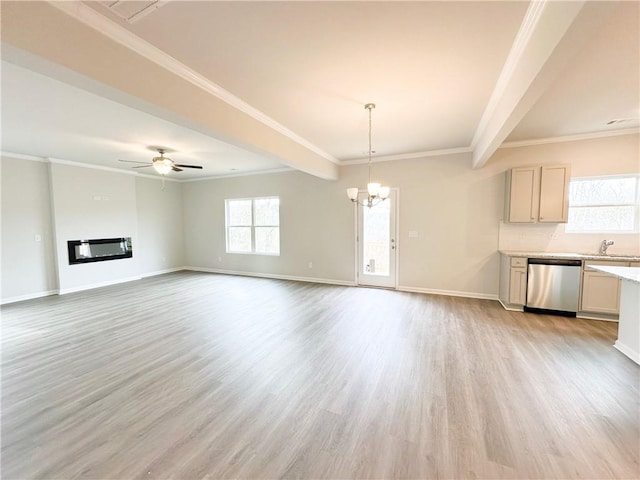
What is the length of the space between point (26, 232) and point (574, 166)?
32.8 ft

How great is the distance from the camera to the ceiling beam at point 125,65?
1581mm

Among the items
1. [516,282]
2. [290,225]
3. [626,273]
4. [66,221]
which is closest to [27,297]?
[66,221]

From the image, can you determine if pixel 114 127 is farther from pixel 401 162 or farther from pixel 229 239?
pixel 401 162

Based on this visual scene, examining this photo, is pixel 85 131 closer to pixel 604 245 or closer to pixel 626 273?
pixel 626 273

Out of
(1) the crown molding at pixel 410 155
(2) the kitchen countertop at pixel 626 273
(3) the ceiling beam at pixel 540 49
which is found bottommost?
(2) the kitchen countertop at pixel 626 273

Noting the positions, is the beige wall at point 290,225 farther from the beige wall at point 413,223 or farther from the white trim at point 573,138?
the white trim at point 573,138

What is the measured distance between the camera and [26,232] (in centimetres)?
530

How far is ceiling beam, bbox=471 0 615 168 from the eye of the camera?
136 centimetres

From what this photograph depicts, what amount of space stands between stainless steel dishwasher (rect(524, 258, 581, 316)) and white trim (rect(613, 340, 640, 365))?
3.43ft

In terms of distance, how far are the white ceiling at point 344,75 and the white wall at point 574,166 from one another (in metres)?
0.31

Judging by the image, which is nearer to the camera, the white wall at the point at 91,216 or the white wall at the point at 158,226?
the white wall at the point at 91,216

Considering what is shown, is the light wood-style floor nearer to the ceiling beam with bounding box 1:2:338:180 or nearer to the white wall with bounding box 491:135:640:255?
the white wall with bounding box 491:135:640:255

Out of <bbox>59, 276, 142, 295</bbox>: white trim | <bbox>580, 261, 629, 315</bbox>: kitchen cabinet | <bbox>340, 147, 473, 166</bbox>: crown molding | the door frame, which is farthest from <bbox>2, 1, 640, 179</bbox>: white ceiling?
<bbox>59, 276, 142, 295</bbox>: white trim

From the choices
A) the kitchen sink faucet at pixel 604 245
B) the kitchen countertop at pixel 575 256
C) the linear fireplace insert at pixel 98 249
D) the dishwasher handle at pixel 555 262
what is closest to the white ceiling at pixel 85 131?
the linear fireplace insert at pixel 98 249
